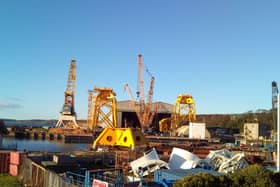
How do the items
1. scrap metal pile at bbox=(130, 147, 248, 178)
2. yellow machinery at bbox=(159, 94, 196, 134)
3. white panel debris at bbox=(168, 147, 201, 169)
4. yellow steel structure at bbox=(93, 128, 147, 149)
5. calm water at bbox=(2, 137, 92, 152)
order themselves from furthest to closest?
yellow machinery at bbox=(159, 94, 196, 134)
calm water at bbox=(2, 137, 92, 152)
yellow steel structure at bbox=(93, 128, 147, 149)
white panel debris at bbox=(168, 147, 201, 169)
scrap metal pile at bbox=(130, 147, 248, 178)

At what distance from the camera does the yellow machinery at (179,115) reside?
269ft

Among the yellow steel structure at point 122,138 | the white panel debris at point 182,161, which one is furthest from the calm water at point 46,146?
the white panel debris at point 182,161

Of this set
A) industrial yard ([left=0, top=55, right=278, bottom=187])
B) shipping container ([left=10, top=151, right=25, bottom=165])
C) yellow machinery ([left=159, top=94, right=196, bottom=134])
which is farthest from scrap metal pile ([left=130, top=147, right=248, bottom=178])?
yellow machinery ([left=159, top=94, right=196, bottom=134])

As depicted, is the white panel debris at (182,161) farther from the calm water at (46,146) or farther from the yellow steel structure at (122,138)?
the calm water at (46,146)

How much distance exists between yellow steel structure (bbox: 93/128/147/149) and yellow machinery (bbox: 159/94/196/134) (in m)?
44.1

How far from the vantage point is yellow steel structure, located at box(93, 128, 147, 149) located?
1451 inches

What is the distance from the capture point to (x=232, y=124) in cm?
10238

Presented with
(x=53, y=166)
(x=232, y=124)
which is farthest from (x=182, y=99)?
(x=53, y=166)

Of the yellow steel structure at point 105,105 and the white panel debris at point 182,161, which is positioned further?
the yellow steel structure at point 105,105

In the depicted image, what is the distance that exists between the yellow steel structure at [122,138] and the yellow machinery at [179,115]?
4406cm

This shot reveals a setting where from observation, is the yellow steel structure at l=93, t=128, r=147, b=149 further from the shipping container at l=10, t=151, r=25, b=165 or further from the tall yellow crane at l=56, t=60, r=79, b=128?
the tall yellow crane at l=56, t=60, r=79, b=128

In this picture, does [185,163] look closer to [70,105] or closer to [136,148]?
[136,148]

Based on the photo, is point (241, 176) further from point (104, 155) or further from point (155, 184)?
point (104, 155)

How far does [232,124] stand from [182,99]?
90.3ft
